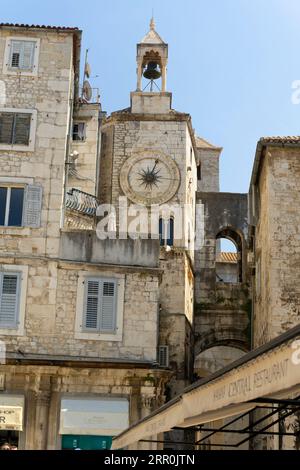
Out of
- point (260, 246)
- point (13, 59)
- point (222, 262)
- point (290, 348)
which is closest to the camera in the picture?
point (290, 348)

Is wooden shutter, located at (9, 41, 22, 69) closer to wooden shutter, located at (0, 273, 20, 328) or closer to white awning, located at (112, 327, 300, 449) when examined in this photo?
wooden shutter, located at (0, 273, 20, 328)

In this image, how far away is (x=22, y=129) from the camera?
70.0ft

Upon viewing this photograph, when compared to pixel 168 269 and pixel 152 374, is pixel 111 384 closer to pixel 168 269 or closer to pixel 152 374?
pixel 152 374

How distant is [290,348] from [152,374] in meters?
14.5

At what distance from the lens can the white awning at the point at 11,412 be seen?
18531mm

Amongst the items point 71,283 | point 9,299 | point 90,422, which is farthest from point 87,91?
point 90,422

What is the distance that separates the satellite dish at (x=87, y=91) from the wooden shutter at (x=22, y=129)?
14.0m

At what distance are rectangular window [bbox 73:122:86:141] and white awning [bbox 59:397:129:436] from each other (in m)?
14.7

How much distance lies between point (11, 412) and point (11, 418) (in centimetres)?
14

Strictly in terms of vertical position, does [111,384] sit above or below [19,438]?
above

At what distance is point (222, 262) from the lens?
4284 cm

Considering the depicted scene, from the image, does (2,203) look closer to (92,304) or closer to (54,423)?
(92,304)

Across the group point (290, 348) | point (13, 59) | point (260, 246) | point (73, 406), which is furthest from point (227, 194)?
point (290, 348)

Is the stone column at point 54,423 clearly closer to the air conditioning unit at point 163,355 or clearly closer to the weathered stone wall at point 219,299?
the air conditioning unit at point 163,355
